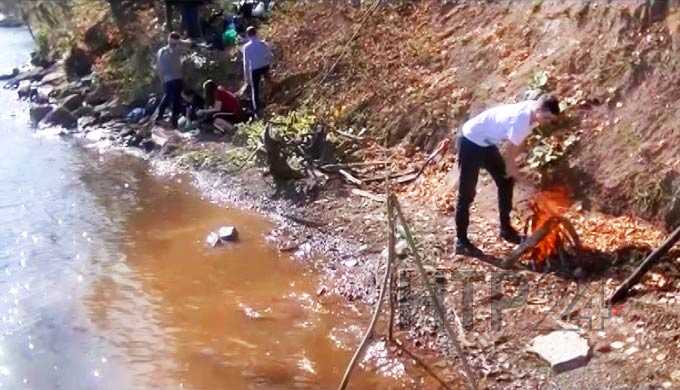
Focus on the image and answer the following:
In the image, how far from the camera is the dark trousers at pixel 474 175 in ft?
26.5

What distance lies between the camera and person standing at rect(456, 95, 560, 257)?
757 centimetres

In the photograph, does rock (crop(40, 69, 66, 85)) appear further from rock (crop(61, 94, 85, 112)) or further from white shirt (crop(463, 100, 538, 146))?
white shirt (crop(463, 100, 538, 146))

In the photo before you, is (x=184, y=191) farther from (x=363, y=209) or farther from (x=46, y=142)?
(x=46, y=142)

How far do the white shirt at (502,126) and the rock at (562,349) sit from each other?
5.74 feet

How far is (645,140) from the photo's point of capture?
8484mm

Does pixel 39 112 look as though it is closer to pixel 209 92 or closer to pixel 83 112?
pixel 83 112

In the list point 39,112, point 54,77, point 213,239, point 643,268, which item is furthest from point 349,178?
point 54,77

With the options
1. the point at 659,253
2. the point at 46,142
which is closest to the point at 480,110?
the point at 659,253

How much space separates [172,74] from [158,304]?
7271 mm

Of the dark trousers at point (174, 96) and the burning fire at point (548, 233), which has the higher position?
the burning fire at point (548, 233)

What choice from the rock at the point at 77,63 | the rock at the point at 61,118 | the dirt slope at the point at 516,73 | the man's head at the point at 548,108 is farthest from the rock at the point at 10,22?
the man's head at the point at 548,108

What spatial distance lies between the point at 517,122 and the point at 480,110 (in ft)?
10.3

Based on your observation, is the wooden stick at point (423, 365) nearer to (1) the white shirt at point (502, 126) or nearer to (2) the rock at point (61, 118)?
(1) the white shirt at point (502, 126)

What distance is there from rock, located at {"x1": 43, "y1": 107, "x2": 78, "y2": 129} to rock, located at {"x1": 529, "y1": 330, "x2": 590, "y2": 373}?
1347 centimetres
